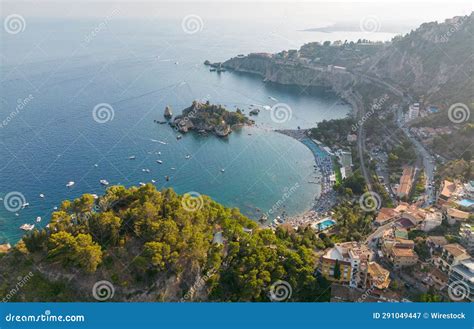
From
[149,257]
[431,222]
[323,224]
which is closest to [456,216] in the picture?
[431,222]

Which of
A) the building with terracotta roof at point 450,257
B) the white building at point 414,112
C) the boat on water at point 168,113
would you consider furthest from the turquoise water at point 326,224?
the boat on water at point 168,113

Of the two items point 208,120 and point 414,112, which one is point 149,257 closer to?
point 208,120

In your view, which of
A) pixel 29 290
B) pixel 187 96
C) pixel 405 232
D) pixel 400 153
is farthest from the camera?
pixel 187 96

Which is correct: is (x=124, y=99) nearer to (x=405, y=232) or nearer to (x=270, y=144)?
(x=270, y=144)

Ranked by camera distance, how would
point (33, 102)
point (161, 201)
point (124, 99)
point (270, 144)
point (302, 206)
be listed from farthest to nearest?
point (124, 99)
point (33, 102)
point (270, 144)
point (302, 206)
point (161, 201)

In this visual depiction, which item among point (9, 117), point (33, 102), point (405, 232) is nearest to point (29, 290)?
point (405, 232)
